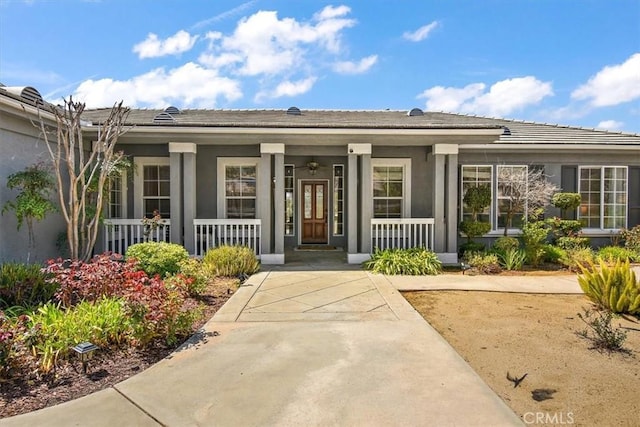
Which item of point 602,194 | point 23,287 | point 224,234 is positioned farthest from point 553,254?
point 23,287

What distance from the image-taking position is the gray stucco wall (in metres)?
6.48

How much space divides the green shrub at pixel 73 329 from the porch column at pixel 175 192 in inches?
189

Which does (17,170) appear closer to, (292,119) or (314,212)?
(292,119)

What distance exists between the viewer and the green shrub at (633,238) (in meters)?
10.1

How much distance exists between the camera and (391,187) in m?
10.8

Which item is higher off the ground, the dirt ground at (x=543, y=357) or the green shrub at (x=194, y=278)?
the green shrub at (x=194, y=278)

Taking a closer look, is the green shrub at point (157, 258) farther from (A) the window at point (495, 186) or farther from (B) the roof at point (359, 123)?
(A) the window at point (495, 186)

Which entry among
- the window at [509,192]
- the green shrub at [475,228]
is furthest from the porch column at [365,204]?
the window at [509,192]

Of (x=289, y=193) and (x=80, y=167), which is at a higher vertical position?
(x=80, y=167)

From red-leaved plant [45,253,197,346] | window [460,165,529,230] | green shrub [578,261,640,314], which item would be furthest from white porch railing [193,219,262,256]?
green shrub [578,261,640,314]

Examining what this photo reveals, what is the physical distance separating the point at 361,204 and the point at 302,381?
6.61m

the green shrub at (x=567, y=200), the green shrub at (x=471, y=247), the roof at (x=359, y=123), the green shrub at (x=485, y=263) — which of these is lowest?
the green shrub at (x=485, y=263)

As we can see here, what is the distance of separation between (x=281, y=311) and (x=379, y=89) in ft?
36.6

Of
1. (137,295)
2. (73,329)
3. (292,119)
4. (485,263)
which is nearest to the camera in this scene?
(73,329)
